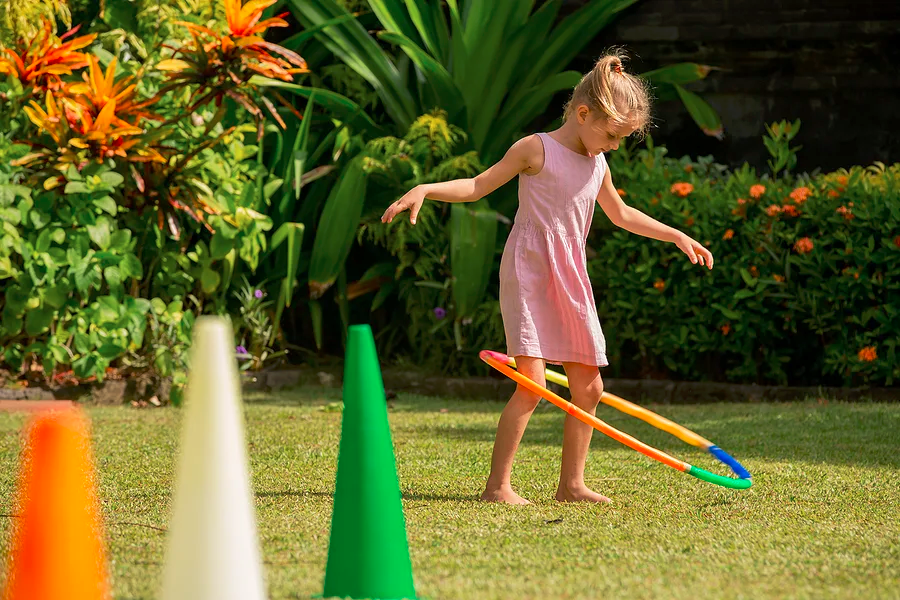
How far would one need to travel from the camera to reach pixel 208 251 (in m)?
7.17

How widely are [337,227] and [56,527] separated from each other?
550cm

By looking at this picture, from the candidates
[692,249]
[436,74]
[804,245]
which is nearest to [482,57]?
[436,74]

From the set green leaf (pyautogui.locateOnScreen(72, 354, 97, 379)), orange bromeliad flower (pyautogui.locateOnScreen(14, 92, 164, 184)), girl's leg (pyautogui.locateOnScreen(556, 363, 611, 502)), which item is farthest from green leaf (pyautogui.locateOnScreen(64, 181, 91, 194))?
girl's leg (pyautogui.locateOnScreen(556, 363, 611, 502))

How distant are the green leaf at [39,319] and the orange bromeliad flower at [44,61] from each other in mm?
1192

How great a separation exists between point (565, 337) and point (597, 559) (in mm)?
1162

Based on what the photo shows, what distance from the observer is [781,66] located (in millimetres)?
8883

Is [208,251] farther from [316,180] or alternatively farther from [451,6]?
[451,6]

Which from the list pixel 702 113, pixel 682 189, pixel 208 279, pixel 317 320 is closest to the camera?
pixel 208 279

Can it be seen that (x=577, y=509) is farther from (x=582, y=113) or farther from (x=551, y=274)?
(x=582, y=113)

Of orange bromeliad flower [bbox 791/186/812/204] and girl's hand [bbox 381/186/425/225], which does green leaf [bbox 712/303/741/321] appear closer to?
orange bromeliad flower [bbox 791/186/812/204]

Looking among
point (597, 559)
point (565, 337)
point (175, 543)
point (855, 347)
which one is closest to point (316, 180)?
point (855, 347)

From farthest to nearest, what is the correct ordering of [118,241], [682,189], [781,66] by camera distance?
[781,66]
[682,189]
[118,241]

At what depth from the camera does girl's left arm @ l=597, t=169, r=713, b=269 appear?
4.22m

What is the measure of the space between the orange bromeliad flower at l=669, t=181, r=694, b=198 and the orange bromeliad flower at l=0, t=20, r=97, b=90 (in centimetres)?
347
